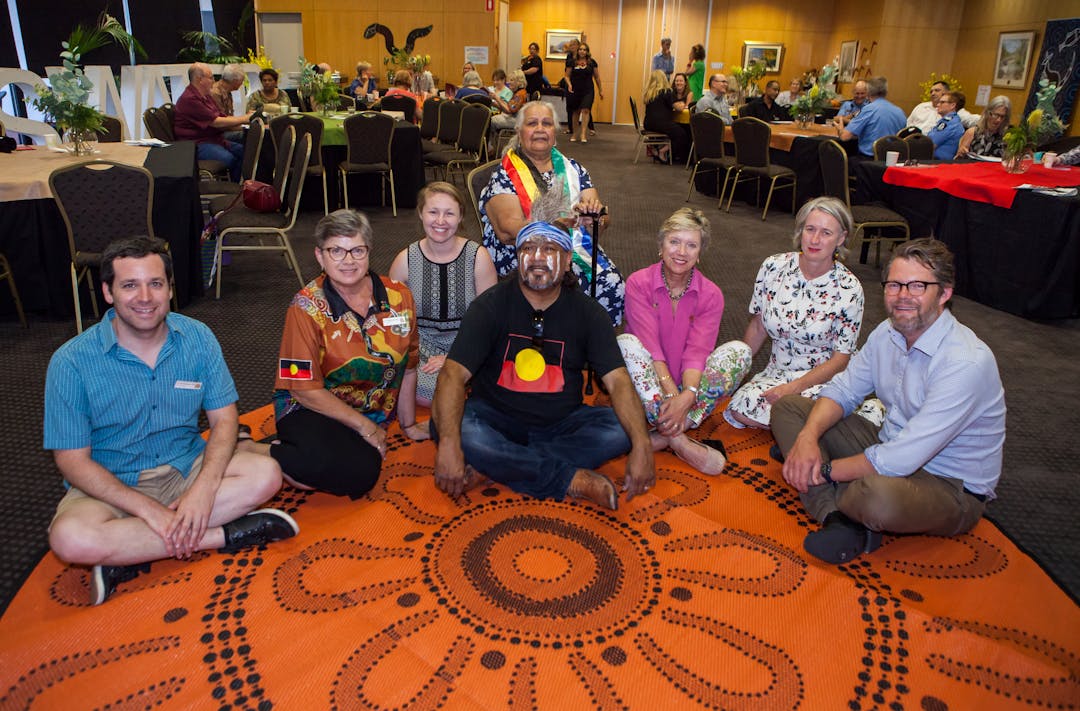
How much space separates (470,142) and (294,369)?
5.72 metres

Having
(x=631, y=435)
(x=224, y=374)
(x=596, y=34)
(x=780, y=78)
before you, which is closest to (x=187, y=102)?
(x=224, y=374)

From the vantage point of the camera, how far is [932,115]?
8.05 metres

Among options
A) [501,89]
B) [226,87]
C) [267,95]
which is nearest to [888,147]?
[226,87]

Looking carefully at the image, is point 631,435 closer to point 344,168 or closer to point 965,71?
point 344,168

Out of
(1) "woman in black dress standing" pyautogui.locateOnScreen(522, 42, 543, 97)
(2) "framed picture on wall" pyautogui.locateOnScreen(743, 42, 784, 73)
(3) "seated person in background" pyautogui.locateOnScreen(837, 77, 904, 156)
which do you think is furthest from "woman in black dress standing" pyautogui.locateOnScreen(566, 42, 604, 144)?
(3) "seated person in background" pyautogui.locateOnScreen(837, 77, 904, 156)

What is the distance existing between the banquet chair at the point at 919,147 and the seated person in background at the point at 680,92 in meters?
4.29

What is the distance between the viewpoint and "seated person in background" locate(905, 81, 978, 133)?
24.9 feet

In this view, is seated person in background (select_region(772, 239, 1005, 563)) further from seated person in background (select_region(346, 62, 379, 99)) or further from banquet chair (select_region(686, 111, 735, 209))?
seated person in background (select_region(346, 62, 379, 99))

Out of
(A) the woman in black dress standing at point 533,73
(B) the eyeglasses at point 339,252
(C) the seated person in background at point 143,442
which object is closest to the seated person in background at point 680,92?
(A) the woman in black dress standing at point 533,73

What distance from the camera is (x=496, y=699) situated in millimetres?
1728

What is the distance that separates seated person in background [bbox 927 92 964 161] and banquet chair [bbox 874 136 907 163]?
971 mm

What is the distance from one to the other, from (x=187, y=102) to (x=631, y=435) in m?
6.03

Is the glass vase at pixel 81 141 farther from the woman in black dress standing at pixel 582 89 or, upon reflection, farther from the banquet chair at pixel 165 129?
the woman in black dress standing at pixel 582 89

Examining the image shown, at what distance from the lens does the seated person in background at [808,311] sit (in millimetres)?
2904
